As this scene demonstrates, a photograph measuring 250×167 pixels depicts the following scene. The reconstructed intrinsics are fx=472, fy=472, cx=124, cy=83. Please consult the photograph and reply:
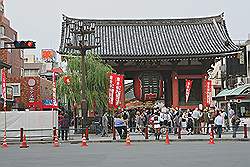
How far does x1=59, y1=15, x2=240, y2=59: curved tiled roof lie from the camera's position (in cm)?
3859

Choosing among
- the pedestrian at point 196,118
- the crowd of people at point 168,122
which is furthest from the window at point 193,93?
the pedestrian at point 196,118

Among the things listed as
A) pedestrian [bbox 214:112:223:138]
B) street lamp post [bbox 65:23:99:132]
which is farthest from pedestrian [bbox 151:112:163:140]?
street lamp post [bbox 65:23:99:132]

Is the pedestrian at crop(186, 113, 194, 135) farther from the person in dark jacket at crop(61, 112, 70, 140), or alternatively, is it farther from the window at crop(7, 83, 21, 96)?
the window at crop(7, 83, 21, 96)

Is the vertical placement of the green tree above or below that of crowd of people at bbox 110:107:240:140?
above

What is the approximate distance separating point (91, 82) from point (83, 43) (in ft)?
21.7

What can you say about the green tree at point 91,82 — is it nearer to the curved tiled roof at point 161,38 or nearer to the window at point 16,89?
the curved tiled roof at point 161,38

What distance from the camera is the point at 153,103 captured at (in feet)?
145

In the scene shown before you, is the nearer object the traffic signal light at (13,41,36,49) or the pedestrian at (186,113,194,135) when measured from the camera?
the traffic signal light at (13,41,36,49)

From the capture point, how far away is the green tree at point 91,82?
34156mm

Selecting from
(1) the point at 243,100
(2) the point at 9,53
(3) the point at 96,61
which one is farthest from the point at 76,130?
(2) the point at 9,53

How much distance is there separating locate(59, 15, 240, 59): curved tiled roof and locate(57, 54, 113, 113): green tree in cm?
264

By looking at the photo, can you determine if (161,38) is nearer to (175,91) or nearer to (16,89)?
(175,91)

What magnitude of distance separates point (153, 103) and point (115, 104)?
12.4m

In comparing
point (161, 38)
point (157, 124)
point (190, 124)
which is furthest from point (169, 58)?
point (157, 124)
